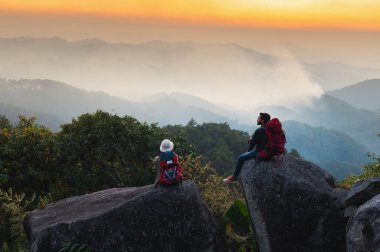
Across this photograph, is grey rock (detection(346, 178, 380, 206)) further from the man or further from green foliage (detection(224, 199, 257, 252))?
green foliage (detection(224, 199, 257, 252))

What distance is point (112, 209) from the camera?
14.7m

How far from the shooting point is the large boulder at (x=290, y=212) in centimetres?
1473

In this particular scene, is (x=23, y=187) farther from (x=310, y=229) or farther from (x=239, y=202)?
(x=310, y=229)

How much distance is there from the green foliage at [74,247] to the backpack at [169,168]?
345 cm

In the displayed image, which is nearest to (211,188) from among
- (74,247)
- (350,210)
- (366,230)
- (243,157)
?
(243,157)

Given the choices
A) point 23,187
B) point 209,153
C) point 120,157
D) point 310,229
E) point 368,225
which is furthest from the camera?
point 209,153

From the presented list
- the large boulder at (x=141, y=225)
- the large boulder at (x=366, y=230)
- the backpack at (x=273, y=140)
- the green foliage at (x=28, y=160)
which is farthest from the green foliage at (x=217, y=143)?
the large boulder at (x=366, y=230)

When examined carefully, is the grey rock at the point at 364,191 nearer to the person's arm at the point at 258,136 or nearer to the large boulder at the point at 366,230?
the large boulder at the point at 366,230

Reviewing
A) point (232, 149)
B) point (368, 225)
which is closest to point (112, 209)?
point (368, 225)

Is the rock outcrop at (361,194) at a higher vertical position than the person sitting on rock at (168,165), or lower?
lower

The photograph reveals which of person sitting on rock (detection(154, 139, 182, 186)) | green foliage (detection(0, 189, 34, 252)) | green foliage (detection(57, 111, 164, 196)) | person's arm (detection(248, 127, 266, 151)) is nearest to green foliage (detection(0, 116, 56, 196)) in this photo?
green foliage (detection(57, 111, 164, 196))

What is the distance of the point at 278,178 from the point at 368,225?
12.0 ft

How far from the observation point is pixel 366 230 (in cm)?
1209

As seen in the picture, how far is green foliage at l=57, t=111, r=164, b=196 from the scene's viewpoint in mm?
31625
